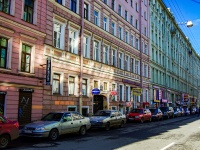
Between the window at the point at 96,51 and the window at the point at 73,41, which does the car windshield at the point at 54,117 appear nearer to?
the window at the point at 73,41

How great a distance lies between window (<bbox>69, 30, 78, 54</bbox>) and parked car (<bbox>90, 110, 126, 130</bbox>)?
6.77 m

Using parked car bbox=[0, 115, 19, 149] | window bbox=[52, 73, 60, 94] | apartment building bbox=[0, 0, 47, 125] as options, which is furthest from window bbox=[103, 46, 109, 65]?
parked car bbox=[0, 115, 19, 149]

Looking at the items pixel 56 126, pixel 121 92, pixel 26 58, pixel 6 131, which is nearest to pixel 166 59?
pixel 121 92

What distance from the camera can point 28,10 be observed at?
18.8 meters

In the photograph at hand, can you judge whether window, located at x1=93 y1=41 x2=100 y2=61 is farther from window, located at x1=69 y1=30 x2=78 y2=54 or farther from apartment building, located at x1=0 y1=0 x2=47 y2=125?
apartment building, located at x1=0 y1=0 x2=47 y2=125

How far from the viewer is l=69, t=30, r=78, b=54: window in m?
23.3

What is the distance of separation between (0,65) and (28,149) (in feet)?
24.8

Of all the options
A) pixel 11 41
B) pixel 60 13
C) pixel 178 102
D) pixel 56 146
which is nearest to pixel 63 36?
pixel 60 13

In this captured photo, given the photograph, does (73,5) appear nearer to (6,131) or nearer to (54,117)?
(54,117)

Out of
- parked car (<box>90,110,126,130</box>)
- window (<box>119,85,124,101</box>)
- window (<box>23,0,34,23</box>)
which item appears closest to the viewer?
parked car (<box>90,110,126,130</box>)

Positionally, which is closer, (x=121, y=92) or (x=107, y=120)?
(x=107, y=120)

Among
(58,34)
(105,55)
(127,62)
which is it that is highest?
Answer: (58,34)

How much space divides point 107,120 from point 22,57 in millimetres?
7526

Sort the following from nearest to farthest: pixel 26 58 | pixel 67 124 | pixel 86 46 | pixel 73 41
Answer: pixel 67 124, pixel 26 58, pixel 73 41, pixel 86 46
